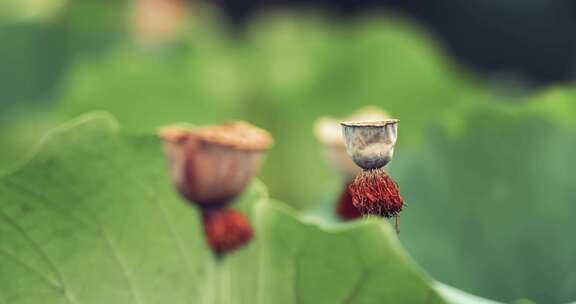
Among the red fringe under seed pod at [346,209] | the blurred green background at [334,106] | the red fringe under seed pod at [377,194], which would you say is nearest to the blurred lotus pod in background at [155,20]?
the blurred green background at [334,106]

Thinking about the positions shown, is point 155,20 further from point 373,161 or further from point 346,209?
point 373,161

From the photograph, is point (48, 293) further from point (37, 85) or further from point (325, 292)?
point (37, 85)

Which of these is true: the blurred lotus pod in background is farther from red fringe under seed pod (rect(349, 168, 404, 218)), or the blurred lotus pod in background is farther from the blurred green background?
red fringe under seed pod (rect(349, 168, 404, 218))

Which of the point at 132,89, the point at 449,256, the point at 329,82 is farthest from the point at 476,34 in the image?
the point at 449,256

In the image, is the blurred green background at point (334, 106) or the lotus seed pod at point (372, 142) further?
the blurred green background at point (334, 106)

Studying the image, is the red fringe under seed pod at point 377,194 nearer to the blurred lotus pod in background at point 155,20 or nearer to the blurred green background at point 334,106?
the blurred green background at point 334,106

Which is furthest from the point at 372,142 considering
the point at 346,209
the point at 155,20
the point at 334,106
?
the point at 155,20
